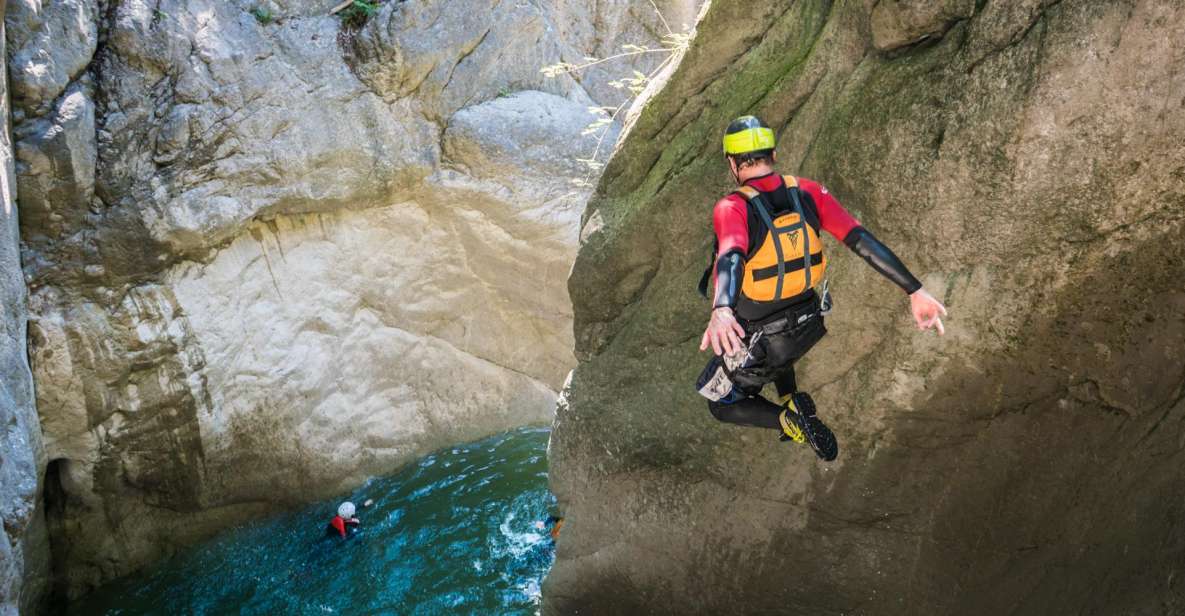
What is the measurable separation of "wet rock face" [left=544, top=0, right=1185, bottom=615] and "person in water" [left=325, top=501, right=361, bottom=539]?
11.7 feet

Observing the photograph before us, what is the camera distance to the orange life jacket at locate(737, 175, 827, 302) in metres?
4.02

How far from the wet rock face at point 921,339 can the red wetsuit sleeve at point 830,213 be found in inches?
24.8

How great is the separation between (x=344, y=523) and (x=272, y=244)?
3025 mm

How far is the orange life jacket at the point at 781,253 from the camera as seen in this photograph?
Result: 402 cm

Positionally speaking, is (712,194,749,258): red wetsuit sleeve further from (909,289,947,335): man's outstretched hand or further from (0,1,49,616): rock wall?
(0,1,49,616): rock wall

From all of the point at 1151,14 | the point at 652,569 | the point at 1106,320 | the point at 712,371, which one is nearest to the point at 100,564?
the point at 652,569

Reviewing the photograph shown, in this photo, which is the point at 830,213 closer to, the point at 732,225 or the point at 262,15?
the point at 732,225

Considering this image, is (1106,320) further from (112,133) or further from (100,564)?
(100,564)

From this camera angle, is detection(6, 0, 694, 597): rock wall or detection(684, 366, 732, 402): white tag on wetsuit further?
detection(6, 0, 694, 597): rock wall

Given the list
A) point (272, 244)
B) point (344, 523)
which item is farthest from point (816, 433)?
point (272, 244)

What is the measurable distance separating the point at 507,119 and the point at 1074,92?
290 inches

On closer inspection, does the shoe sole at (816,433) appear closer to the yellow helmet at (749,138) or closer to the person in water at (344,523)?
the yellow helmet at (749,138)

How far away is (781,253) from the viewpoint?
13.2ft

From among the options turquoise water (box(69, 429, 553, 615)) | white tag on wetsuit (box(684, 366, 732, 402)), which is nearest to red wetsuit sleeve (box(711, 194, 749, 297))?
white tag on wetsuit (box(684, 366, 732, 402))
